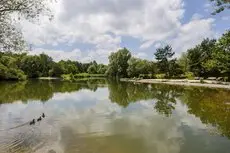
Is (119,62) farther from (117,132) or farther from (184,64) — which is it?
(117,132)

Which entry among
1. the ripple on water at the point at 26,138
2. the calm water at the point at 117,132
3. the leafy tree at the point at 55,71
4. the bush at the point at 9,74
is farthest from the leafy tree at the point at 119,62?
the ripple on water at the point at 26,138

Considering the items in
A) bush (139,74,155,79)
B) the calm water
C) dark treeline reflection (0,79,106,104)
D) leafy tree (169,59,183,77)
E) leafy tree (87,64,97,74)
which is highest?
leafy tree (87,64,97,74)

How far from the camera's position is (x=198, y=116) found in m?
19.2

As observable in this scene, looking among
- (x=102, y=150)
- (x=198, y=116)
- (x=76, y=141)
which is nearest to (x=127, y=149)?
(x=102, y=150)

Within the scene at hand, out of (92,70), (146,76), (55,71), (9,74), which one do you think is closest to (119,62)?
(146,76)

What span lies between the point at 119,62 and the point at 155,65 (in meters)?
20.7

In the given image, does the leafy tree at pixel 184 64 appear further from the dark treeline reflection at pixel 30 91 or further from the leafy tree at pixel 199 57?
the dark treeline reflection at pixel 30 91

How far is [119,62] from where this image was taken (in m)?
101

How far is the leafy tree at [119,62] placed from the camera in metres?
100

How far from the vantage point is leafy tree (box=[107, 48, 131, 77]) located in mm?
100250

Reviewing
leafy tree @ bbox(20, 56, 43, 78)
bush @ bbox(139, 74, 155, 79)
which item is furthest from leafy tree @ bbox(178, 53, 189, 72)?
leafy tree @ bbox(20, 56, 43, 78)

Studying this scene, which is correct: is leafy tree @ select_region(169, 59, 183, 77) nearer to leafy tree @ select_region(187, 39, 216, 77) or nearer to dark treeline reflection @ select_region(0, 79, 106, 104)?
leafy tree @ select_region(187, 39, 216, 77)

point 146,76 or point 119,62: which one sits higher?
point 119,62

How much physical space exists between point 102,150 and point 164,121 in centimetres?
758
